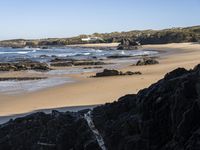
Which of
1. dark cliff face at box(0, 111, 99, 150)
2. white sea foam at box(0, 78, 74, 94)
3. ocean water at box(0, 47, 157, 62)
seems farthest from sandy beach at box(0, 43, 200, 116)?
ocean water at box(0, 47, 157, 62)

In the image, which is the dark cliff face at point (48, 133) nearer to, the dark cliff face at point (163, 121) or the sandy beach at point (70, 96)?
the dark cliff face at point (163, 121)

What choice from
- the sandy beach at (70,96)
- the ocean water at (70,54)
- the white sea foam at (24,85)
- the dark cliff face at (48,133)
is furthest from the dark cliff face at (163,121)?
the ocean water at (70,54)

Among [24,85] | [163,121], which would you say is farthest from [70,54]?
[163,121]

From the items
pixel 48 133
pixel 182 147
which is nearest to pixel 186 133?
pixel 182 147

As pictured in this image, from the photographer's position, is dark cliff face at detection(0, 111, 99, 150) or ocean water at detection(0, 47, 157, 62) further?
ocean water at detection(0, 47, 157, 62)

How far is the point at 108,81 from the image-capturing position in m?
24.0

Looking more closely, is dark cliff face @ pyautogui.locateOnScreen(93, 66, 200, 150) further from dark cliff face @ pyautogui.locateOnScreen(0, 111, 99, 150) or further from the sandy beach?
the sandy beach

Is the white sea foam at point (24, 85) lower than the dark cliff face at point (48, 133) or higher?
lower

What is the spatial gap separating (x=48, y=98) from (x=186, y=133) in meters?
13.1

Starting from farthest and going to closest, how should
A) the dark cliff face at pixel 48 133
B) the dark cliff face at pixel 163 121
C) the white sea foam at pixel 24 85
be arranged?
the white sea foam at pixel 24 85, the dark cliff face at pixel 48 133, the dark cliff face at pixel 163 121

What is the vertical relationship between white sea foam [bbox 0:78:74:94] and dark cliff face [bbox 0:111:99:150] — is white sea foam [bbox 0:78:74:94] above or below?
below

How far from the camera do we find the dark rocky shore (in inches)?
239

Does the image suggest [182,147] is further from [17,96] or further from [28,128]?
[17,96]

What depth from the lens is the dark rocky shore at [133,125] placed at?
6078 mm
